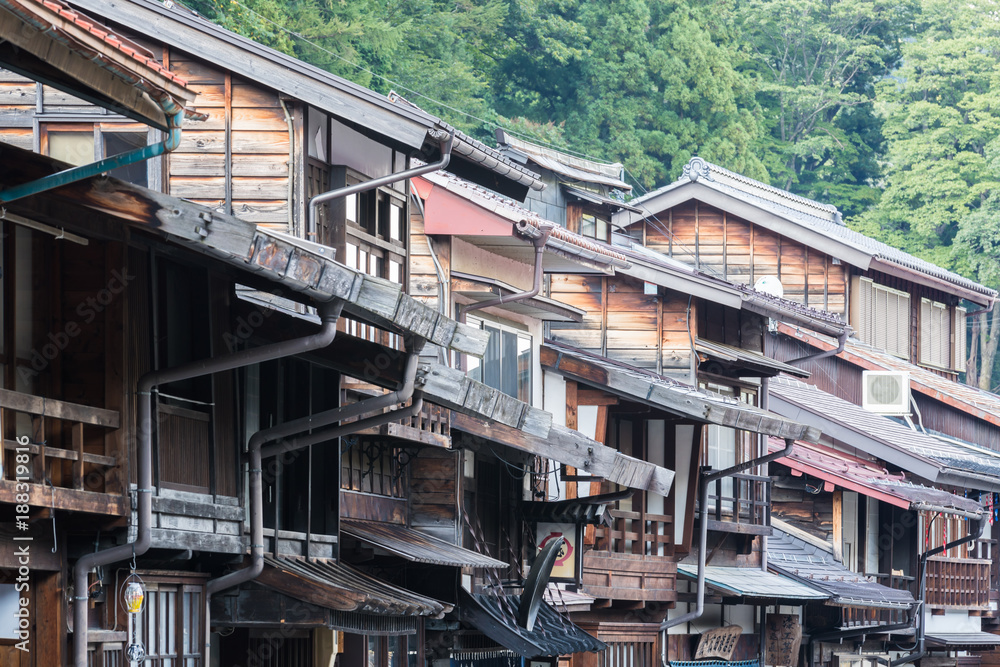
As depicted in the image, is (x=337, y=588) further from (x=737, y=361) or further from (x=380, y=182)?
(x=737, y=361)

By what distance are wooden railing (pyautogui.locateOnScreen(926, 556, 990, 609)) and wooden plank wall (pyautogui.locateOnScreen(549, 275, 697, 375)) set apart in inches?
431

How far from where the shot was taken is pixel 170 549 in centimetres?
1127

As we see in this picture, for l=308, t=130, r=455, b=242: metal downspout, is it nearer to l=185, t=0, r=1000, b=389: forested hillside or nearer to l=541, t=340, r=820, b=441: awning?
l=541, t=340, r=820, b=441: awning

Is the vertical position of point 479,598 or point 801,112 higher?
point 801,112

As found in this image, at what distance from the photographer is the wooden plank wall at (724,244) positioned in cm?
3609

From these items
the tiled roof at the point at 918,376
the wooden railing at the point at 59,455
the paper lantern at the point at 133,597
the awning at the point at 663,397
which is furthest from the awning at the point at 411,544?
the tiled roof at the point at 918,376

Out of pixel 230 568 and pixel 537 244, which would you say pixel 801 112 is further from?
pixel 230 568

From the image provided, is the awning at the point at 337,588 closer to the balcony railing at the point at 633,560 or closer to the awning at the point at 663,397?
the awning at the point at 663,397

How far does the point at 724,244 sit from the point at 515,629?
2005cm

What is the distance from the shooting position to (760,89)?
5569 cm

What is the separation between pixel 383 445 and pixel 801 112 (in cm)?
4358

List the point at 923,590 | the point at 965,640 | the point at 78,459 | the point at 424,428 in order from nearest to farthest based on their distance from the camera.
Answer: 1. the point at 78,459
2. the point at 424,428
3. the point at 923,590
4. the point at 965,640

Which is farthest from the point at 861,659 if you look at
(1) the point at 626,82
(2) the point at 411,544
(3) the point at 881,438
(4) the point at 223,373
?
(1) the point at 626,82

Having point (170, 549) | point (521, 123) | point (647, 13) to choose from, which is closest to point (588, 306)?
point (170, 549)
